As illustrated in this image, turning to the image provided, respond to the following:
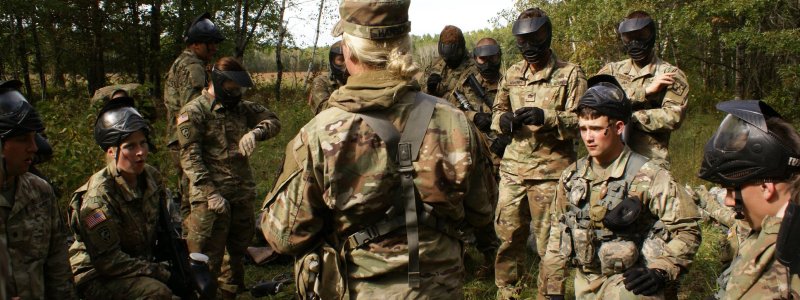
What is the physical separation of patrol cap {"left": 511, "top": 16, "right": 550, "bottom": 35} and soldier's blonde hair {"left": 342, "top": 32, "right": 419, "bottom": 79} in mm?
3134

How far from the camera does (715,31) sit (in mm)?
15055

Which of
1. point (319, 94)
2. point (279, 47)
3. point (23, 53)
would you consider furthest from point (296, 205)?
point (279, 47)

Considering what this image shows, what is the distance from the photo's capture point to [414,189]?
274cm

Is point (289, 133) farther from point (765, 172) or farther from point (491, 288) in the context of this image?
point (765, 172)

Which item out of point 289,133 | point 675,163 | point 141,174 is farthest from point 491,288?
point 289,133

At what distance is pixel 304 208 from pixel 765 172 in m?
1.83

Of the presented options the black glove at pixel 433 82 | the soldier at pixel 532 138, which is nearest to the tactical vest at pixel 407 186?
the soldier at pixel 532 138

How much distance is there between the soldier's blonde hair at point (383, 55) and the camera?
8.91 ft

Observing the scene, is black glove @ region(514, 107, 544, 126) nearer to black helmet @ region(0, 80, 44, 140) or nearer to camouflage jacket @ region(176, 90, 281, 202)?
camouflage jacket @ region(176, 90, 281, 202)

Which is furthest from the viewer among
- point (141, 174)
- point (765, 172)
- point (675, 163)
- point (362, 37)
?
point (675, 163)

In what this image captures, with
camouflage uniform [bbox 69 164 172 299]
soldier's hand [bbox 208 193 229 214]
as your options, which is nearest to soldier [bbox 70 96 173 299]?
camouflage uniform [bbox 69 164 172 299]

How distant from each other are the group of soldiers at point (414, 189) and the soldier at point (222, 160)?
17mm

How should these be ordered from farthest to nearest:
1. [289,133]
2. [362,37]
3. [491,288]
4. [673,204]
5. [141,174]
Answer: [289,133], [491,288], [141,174], [673,204], [362,37]

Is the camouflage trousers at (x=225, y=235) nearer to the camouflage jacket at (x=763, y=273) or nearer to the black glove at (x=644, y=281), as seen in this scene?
the black glove at (x=644, y=281)
